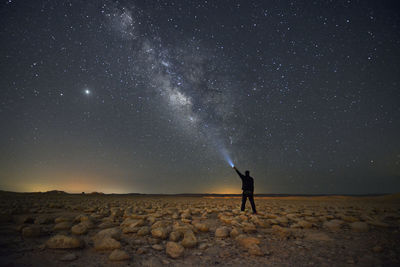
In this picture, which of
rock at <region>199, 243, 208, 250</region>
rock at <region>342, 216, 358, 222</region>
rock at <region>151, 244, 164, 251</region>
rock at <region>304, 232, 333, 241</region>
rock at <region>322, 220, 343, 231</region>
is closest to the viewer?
rock at <region>151, 244, 164, 251</region>

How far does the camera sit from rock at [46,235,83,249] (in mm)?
2845

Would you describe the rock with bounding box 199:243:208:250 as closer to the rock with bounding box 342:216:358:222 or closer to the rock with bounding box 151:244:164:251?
the rock with bounding box 151:244:164:251

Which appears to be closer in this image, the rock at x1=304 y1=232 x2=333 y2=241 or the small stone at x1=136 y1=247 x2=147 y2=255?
the small stone at x1=136 y1=247 x2=147 y2=255

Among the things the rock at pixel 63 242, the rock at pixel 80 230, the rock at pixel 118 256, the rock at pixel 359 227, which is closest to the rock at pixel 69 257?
the rock at pixel 63 242

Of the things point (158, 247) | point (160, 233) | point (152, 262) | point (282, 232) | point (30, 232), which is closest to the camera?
point (152, 262)

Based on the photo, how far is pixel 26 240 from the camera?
323 cm

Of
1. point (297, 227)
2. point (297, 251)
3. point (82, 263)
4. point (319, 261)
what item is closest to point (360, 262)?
point (319, 261)

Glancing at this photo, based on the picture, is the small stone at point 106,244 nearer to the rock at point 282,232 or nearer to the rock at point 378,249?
the rock at point 282,232

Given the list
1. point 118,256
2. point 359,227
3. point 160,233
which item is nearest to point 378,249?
point 359,227

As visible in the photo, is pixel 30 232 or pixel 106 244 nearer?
pixel 106 244

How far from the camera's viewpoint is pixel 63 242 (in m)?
2.88

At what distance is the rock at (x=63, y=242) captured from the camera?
9.33 ft

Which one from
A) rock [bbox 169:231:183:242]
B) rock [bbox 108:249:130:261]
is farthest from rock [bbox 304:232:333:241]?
rock [bbox 108:249:130:261]

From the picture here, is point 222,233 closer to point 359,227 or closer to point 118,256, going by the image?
point 118,256
